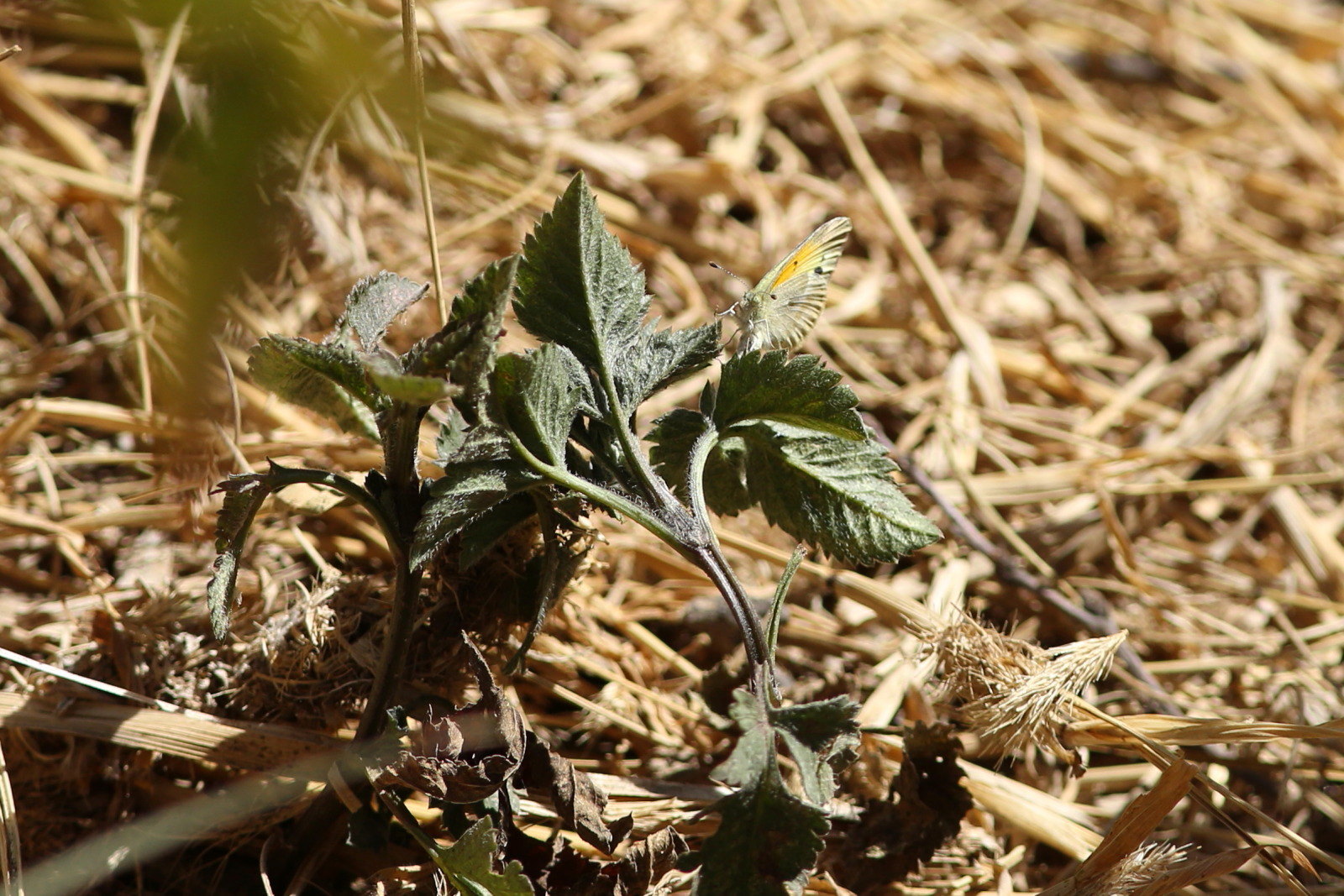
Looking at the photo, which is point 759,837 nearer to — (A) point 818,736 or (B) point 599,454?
(A) point 818,736

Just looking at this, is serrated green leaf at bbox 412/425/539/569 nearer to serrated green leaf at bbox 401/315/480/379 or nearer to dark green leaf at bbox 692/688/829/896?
serrated green leaf at bbox 401/315/480/379

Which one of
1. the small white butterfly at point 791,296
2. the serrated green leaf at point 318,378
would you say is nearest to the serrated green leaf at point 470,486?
the serrated green leaf at point 318,378

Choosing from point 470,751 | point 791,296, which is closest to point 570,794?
point 470,751

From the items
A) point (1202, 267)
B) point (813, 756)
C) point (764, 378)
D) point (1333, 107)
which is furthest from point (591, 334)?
point (1333, 107)

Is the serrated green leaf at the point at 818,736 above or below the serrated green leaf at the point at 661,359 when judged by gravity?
below

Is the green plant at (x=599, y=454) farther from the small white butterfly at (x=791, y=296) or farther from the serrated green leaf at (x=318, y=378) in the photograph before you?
the small white butterfly at (x=791, y=296)

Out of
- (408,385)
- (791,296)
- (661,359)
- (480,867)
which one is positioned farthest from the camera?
(791,296)
